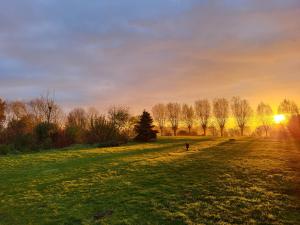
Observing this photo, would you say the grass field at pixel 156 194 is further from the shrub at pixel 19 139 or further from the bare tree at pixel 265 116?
the bare tree at pixel 265 116

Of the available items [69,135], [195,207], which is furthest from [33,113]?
[195,207]

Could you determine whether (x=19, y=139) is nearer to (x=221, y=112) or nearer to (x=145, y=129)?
(x=145, y=129)

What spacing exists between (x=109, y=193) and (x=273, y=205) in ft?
22.2

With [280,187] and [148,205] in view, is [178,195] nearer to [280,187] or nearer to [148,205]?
[148,205]

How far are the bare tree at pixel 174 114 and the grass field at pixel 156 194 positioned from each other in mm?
64198

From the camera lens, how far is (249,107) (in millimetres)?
77438

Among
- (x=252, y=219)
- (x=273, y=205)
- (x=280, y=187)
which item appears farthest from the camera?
(x=280, y=187)

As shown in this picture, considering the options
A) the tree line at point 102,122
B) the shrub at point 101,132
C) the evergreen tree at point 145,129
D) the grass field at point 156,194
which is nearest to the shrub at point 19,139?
the tree line at point 102,122

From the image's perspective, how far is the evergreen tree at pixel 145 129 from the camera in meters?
45.1

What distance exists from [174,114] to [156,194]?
234ft

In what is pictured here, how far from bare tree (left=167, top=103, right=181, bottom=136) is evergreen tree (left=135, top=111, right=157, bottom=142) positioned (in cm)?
3623

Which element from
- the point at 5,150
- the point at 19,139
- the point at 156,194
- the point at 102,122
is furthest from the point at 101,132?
the point at 156,194

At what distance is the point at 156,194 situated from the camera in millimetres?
11289

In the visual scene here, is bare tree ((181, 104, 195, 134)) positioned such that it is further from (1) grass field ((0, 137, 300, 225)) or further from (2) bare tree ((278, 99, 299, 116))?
(1) grass field ((0, 137, 300, 225))
